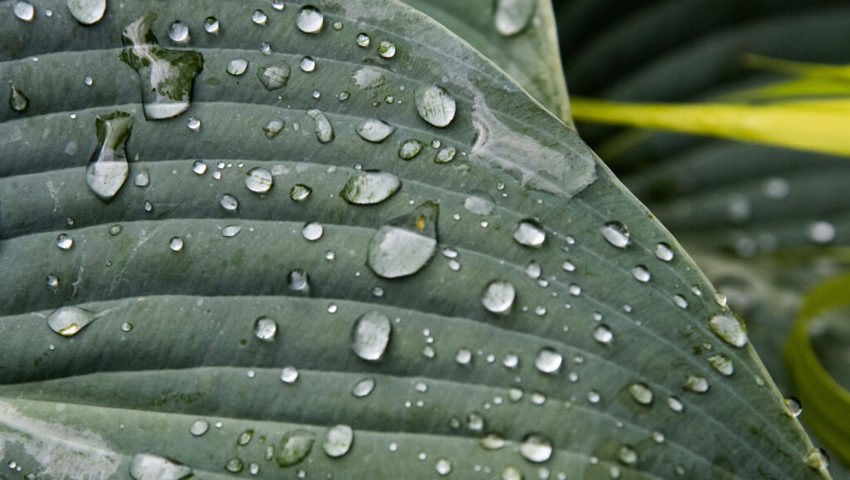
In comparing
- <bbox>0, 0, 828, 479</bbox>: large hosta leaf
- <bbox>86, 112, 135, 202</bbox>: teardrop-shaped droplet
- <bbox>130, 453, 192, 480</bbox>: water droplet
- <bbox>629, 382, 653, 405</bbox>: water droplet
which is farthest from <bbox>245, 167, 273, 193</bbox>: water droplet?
<bbox>629, 382, 653, 405</bbox>: water droplet

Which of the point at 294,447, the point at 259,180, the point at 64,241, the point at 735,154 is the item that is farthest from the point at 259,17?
the point at 735,154

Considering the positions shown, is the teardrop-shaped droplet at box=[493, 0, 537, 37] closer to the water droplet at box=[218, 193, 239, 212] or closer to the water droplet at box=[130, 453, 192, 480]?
the water droplet at box=[218, 193, 239, 212]

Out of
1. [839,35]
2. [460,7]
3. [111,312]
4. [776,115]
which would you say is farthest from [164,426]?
[839,35]

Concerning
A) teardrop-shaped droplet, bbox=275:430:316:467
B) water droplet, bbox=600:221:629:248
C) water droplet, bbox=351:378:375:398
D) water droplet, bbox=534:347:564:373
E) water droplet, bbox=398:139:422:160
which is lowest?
teardrop-shaped droplet, bbox=275:430:316:467

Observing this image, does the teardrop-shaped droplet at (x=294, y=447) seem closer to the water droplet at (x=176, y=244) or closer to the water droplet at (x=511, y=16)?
the water droplet at (x=176, y=244)

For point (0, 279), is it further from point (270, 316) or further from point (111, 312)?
point (270, 316)

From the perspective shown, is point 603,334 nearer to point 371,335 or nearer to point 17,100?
point 371,335
